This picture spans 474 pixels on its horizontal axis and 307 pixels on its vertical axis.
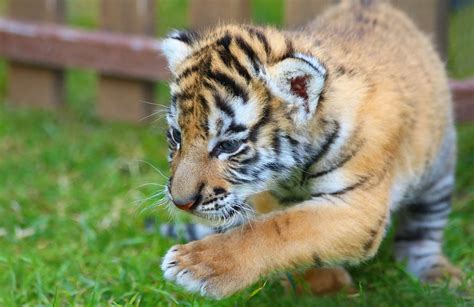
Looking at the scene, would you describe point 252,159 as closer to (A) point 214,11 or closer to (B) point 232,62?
(B) point 232,62

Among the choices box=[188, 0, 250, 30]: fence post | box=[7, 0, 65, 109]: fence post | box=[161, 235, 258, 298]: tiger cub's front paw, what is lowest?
box=[161, 235, 258, 298]: tiger cub's front paw

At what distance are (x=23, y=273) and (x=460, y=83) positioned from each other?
305 cm

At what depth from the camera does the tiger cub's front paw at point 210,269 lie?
3.18m

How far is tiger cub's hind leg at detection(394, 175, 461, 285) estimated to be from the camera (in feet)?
14.3

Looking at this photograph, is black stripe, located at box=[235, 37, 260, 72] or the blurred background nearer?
black stripe, located at box=[235, 37, 260, 72]

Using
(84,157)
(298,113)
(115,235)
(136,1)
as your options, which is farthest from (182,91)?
(136,1)

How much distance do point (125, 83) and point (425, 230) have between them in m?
2.94

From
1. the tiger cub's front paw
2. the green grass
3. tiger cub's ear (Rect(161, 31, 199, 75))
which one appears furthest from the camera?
the green grass

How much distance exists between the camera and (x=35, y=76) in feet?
22.6

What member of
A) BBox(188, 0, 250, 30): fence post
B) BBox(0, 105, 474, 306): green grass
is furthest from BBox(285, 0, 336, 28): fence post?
BBox(0, 105, 474, 306): green grass

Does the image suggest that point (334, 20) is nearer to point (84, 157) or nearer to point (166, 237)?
point (166, 237)

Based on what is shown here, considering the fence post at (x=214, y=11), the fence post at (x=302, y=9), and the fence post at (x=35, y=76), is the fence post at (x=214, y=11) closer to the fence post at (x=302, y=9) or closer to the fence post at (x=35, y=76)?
the fence post at (x=302, y=9)

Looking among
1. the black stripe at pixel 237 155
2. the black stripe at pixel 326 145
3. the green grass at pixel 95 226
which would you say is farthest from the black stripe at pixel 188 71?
the green grass at pixel 95 226

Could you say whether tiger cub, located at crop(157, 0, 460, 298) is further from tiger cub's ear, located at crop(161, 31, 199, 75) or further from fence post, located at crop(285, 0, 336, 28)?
fence post, located at crop(285, 0, 336, 28)
